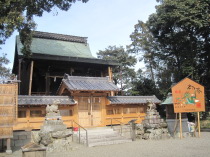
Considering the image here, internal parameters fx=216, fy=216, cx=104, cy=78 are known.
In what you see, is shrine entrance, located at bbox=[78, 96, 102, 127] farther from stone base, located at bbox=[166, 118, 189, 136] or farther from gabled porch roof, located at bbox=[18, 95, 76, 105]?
stone base, located at bbox=[166, 118, 189, 136]

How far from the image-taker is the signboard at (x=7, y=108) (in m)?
10.6

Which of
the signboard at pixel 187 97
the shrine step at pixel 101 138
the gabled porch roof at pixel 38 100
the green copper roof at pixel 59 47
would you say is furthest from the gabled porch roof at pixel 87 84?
the green copper roof at pixel 59 47

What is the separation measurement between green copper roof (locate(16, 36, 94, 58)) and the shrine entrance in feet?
25.5

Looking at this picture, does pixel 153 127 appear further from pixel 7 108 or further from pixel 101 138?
pixel 7 108

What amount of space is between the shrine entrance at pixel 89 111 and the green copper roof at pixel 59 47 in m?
7.77

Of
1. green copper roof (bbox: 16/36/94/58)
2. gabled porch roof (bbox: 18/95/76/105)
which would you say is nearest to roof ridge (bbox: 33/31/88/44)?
green copper roof (bbox: 16/36/94/58)

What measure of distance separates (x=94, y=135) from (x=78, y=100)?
310 centimetres

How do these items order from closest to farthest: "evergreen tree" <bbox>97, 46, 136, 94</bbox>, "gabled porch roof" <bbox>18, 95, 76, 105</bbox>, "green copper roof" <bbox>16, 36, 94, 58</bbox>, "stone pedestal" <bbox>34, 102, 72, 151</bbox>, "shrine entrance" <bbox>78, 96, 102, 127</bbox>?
"stone pedestal" <bbox>34, 102, 72, 151</bbox> → "gabled porch roof" <bbox>18, 95, 76, 105</bbox> → "shrine entrance" <bbox>78, 96, 102, 127</bbox> → "green copper roof" <bbox>16, 36, 94, 58</bbox> → "evergreen tree" <bbox>97, 46, 136, 94</bbox>

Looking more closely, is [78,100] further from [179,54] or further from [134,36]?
[134,36]

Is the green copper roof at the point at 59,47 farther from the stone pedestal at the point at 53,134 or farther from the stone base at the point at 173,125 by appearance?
the stone base at the point at 173,125

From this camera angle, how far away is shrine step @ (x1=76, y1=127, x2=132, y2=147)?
12430 mm

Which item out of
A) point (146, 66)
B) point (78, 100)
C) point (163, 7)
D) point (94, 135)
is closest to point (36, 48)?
point (78, 100)

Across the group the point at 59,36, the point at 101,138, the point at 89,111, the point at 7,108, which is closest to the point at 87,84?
the point at 89,111

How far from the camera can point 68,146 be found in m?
11.1
